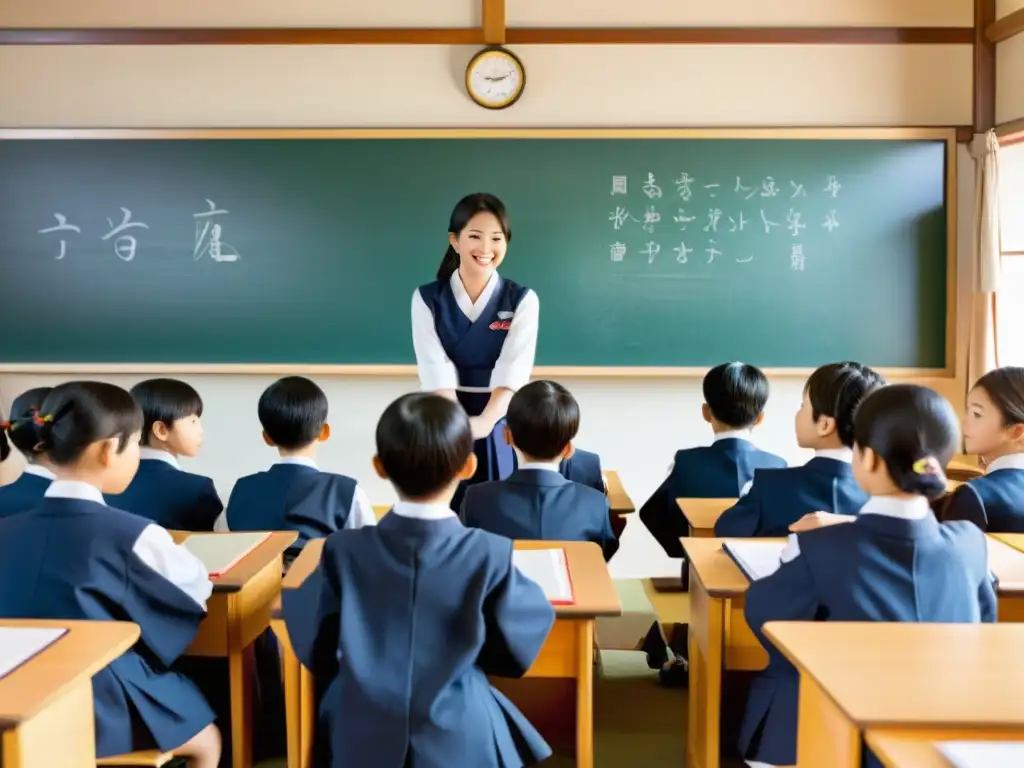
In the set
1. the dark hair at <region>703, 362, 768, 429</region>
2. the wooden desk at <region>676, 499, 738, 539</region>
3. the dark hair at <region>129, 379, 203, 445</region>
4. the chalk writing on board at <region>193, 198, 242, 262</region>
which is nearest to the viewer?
the wooden desk at <region>676, 499, 738, 539</region>

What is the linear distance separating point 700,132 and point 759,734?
284 centimetres

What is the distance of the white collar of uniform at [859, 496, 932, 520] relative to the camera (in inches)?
58.2

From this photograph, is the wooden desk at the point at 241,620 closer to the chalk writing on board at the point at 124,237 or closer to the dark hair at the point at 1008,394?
the dark hair at the point at 1008,394

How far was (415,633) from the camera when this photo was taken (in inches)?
56.9

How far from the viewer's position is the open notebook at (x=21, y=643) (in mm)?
1301

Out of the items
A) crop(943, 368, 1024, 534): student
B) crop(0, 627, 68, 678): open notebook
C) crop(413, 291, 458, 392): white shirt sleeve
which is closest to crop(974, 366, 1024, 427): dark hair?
crop(943, 368, 1024, 534): student

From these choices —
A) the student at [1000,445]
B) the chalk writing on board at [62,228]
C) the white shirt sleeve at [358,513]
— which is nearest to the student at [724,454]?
the student at [1000,445]

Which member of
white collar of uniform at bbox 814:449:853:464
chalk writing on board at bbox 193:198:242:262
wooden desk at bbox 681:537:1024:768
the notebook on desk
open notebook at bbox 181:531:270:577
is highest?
chalk writing on board at bbox 193:198:242:262

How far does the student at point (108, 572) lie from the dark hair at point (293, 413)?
2.00 ft

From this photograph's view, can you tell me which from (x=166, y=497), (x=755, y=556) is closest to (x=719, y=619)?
(x=755, y=556)

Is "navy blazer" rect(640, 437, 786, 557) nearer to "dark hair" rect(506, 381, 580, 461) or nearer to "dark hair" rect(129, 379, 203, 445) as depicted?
"dark hair" rect(506, 381, 580, 461)

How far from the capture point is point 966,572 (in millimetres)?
1496

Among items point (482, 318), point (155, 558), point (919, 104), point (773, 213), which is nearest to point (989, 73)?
point (919, 104)

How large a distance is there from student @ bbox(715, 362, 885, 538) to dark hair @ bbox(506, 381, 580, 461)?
488mm
